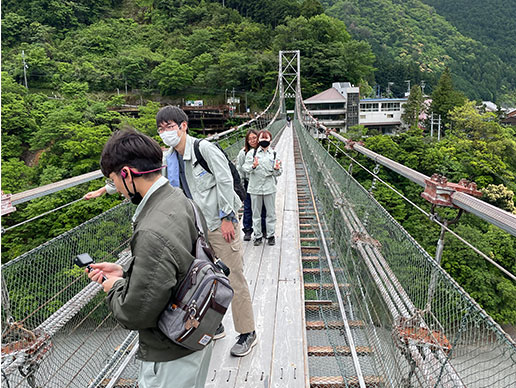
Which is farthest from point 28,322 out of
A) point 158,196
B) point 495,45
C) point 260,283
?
point 495,45

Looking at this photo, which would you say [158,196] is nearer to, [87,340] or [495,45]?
[87,340]

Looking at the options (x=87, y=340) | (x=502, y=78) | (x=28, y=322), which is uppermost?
(x=502, y=78)

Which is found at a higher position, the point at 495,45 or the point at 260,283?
the point at 495,45

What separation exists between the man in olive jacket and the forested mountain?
159 feet

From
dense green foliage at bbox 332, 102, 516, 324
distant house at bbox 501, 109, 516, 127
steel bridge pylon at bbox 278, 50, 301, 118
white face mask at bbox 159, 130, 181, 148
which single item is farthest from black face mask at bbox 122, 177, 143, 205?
distant house at bbox 501, 109, 516, 127

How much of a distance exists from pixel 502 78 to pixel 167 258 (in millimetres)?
63045

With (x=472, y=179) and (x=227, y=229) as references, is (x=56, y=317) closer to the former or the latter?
(x=227, y=229)

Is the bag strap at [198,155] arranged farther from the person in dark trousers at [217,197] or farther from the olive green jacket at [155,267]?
the olive green jacket at [155,267]

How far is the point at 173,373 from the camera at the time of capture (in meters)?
0.94

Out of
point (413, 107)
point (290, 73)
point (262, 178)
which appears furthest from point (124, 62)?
point (262, 178)

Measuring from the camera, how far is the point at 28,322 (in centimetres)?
134

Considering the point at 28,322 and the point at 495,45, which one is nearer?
the point at 28,322

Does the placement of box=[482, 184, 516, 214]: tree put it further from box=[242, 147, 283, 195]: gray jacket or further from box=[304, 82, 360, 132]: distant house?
box=[242, 147, 283, 195]: gray jacket

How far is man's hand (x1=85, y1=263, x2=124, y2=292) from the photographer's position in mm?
924
